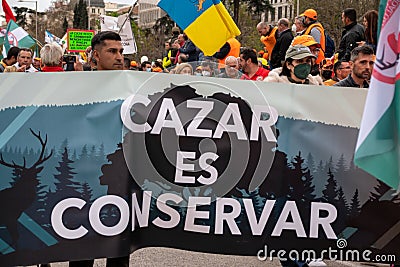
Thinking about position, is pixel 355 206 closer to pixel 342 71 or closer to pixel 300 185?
pixel 300 185

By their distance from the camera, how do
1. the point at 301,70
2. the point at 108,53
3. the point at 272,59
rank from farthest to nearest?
the point at 272,59 < the point at 301,70 < the point at 108,53

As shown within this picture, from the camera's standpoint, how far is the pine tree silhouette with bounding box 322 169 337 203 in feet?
16.4

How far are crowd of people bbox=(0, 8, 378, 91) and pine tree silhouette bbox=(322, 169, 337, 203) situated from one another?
98cm

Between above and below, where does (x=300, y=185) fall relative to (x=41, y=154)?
below

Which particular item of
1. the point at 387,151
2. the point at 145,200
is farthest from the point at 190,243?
the point at 387,151

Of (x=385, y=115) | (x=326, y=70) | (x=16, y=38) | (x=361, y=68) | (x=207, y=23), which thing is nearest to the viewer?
(x=385, y=115)

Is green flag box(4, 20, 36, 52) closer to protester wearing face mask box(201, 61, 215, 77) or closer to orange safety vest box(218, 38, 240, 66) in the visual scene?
orange safety vest box(218, 38, 240, 66)

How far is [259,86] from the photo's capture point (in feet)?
16.4

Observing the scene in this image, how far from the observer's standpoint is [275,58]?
39.0 feet

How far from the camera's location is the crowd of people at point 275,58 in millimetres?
5598

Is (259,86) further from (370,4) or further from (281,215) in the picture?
(370,4)

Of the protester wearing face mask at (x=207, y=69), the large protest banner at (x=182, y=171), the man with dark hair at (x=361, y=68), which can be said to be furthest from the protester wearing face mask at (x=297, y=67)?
the large protest banner at (x=182, y=171)

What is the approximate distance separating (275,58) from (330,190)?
7067mm

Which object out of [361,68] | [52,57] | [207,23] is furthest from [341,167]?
[52,57]
